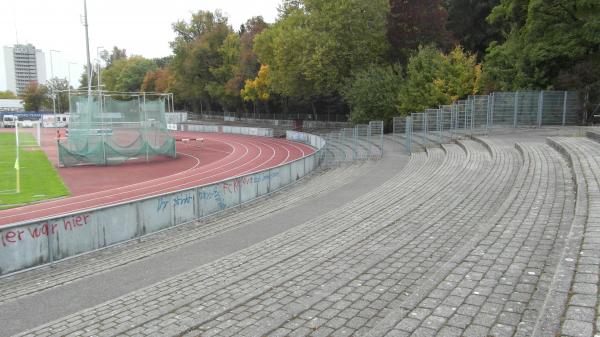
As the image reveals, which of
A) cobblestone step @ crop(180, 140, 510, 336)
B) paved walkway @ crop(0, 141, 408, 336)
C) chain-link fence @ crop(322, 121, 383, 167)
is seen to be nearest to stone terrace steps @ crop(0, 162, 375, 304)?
paved walkway @ crop(0, 141, 408, 336)

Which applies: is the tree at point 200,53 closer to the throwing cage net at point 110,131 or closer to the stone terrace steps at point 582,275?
the throwing cage net at point 110,131

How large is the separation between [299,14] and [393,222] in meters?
43.5

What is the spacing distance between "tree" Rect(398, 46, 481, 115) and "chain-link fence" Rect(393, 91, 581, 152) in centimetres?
595

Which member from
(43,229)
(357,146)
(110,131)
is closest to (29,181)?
(110,131)

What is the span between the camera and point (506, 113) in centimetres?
2838

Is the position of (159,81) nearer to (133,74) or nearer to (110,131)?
(133,74)

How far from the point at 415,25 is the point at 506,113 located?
61.4 feet

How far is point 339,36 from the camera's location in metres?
44.8

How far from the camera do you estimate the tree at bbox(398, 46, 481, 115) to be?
34428mm

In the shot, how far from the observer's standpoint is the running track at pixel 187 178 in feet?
58.6

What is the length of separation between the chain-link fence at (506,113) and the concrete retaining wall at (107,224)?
1659 cm

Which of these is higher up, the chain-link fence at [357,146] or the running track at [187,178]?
the chain-link fence at [357,146]

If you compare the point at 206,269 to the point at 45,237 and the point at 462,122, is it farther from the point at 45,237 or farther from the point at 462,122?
the point at 462,122

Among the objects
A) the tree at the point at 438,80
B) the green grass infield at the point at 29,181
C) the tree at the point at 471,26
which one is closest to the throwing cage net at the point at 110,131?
the green grass infield at the point at 29,181
